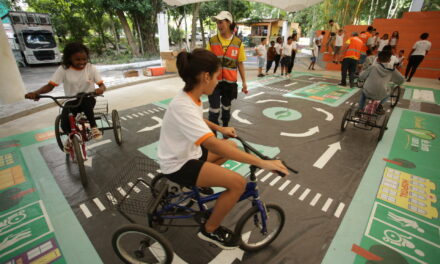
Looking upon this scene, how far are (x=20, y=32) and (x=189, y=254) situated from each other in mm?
19714

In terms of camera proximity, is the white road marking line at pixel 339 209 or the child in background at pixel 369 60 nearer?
the white road marking line at pixel 339 209

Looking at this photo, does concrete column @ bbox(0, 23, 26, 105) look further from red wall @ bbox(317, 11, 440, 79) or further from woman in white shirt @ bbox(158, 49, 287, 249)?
red wall @ bbox(317, 11, 440, 79)

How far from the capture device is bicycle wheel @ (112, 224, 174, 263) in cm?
172

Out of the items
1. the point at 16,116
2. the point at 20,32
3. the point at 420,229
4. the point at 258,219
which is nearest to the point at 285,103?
the point at 420,229

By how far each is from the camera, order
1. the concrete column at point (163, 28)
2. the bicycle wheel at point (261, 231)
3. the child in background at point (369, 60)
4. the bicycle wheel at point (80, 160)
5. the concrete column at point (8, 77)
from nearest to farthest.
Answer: the bicycle wheel at point (261, 231), the bicycle wheel at point (80, 160), the concrete column at point (8, 77), the child in background at point (369, 60), the concrete column at point (163, 28)

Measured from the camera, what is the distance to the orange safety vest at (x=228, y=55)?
390cm

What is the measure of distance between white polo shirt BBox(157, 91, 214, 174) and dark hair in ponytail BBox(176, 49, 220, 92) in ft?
0.43

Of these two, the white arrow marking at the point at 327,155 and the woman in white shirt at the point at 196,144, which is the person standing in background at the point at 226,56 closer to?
the white arrow marking at the point at 327,155

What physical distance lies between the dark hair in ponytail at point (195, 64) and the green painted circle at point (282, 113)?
4159 millimetres

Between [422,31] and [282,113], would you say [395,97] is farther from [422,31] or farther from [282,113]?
[422,31]

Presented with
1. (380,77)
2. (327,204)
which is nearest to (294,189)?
(327,204)

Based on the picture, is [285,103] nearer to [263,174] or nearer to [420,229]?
[263,174]

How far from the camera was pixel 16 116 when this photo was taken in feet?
18.1

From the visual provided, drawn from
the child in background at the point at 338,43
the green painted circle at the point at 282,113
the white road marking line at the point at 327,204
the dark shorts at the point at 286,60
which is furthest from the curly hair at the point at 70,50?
the child in background at the point at 338,43
